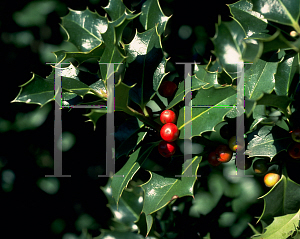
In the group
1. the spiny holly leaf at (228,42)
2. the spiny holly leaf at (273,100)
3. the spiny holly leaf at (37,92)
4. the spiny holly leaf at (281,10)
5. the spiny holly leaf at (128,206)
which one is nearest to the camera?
the spiny holly leaf at (273,100)

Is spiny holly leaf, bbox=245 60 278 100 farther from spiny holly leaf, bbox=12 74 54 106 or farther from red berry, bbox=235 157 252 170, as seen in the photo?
spiny holly leaf, bbox=12 74 54 106

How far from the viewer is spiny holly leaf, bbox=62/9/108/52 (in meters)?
1.00

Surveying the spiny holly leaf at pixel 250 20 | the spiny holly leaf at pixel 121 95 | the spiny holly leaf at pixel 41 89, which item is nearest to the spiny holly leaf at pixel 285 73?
the spiny holly leaf at pixel 250 20

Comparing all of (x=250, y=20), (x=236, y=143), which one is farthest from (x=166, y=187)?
(x=250, y=20)

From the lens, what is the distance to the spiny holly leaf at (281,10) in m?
0.76

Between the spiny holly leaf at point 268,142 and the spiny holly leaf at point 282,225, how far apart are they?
8.9 inches

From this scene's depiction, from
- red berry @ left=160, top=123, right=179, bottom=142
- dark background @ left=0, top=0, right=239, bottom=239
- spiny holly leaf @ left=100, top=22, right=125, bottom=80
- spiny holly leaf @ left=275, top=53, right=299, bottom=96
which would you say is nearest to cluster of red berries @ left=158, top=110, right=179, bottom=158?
red berry @ left=160, top=123, right=179, bottom=142

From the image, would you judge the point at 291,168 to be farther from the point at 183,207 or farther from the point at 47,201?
the point at 47,201

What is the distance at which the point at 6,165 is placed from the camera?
4.93 feet

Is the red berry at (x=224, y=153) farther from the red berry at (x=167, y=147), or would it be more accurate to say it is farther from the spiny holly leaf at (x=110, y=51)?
the spiny holly leaf at (x=110, y=51)

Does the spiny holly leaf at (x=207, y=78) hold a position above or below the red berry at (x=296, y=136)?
above

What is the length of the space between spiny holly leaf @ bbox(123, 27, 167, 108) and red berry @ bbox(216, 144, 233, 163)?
0.28 m

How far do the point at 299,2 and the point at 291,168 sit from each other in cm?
53

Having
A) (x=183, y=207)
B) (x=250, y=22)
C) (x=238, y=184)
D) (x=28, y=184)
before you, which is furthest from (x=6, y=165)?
(x=250, y=22)
